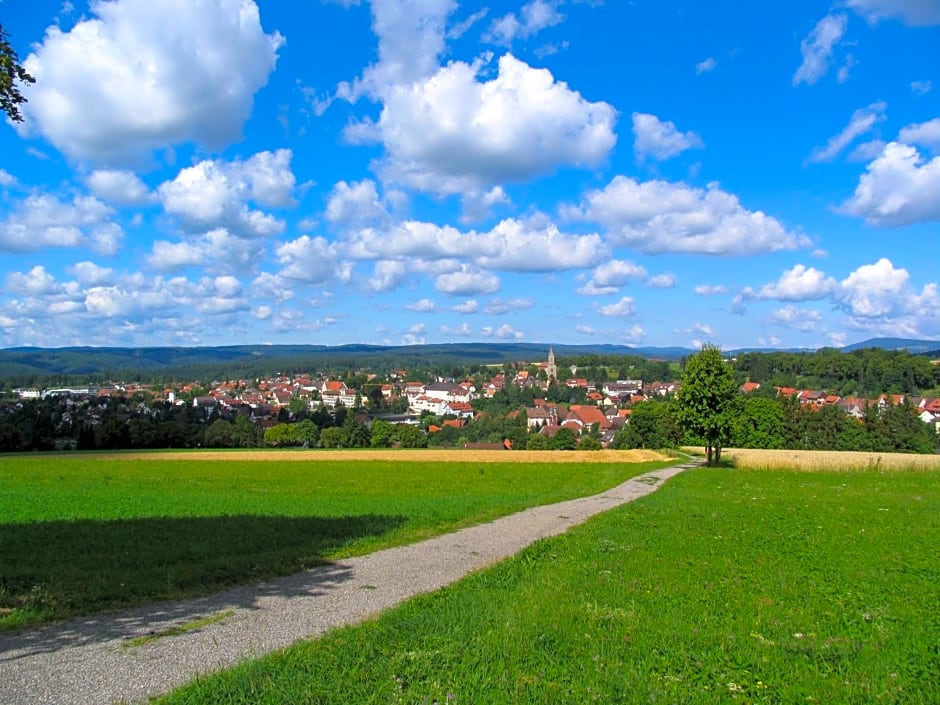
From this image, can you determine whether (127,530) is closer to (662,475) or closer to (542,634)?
(542,634)

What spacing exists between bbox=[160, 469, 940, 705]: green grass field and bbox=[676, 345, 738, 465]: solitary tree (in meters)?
29.9

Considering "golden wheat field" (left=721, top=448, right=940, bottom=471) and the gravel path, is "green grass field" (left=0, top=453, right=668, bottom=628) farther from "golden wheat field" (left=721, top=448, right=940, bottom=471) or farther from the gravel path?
"golden wheat field" (left=721, top=448, right=940, bottom=471)

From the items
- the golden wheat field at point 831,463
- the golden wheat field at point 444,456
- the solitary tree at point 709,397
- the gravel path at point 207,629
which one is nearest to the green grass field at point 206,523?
the gravel path at point 207,629

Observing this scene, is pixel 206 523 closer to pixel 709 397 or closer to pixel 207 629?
pixel 207 629

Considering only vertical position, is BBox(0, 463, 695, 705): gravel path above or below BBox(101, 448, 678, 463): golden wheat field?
above

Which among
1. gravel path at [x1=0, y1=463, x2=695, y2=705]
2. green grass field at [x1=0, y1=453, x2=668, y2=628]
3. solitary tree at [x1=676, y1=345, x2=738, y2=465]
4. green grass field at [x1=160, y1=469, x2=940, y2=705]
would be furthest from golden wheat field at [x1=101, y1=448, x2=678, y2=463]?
gravel path at [x1=0, y1=463, x2=695, y2=705]

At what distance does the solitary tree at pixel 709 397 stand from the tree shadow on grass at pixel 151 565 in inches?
1188

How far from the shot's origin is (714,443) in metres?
46.7

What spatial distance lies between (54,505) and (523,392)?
512ft

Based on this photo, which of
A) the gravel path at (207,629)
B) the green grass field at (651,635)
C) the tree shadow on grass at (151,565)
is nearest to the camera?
the green grass field at (651,635)

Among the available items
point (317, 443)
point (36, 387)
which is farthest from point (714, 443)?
point (36, 387)

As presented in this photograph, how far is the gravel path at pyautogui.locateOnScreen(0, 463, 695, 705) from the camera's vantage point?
6.57m

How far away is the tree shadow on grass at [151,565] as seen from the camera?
9250 millimetres

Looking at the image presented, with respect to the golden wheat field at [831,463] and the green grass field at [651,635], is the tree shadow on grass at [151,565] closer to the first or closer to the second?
the green grass field at [651,635]
